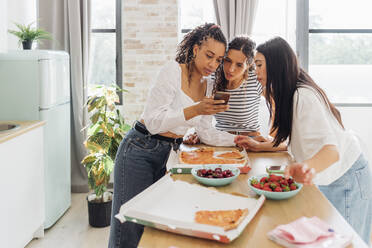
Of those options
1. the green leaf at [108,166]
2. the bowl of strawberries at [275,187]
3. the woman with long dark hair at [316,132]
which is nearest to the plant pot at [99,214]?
the green leaf at [108,166]

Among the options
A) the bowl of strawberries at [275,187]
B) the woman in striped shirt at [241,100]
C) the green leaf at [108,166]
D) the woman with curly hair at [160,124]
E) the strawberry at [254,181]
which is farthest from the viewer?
the green leaf at [108,166]

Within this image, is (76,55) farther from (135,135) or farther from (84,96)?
(135,135)

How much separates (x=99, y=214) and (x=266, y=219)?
2304 mm

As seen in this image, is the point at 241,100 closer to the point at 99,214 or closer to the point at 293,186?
the point at 293,186

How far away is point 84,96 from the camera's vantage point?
382 centimetres

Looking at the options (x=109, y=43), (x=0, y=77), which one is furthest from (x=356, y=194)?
(x=109, y=43)

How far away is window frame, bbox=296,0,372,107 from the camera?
3.95m

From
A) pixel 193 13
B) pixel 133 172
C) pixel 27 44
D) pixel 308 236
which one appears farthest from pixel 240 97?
pixel 193 13

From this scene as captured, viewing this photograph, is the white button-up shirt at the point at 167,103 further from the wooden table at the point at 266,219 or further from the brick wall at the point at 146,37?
the brick wall at the point at 146,37

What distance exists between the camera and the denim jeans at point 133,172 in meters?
1.80

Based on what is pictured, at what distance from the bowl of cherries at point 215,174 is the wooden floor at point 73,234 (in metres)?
1.69

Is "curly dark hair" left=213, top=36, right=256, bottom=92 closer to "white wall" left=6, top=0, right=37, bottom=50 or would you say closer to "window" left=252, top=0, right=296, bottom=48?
"window" left=252, top=0, right=296, bottom=48

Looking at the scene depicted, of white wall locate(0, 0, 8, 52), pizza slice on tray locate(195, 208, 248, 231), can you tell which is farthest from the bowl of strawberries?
white wall locate(0, 0, 8, 52)

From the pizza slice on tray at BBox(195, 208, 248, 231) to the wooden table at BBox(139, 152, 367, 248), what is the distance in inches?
1.5
